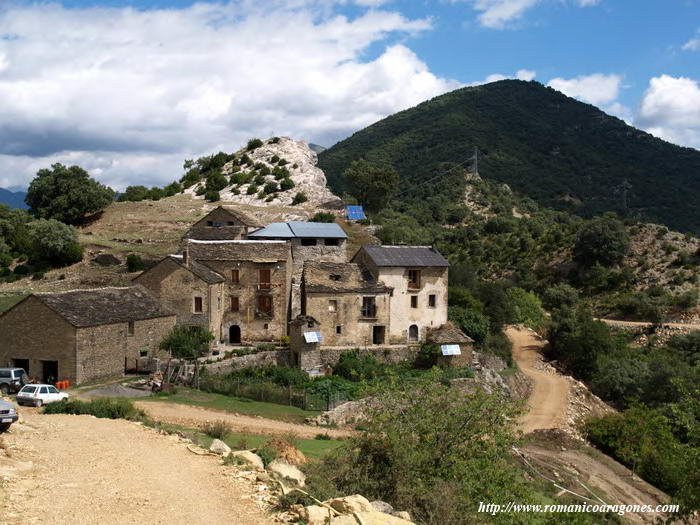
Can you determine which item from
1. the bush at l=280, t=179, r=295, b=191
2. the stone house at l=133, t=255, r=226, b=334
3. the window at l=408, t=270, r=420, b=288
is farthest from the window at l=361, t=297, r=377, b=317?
the bush at l=280, t=179, r=295, b=191

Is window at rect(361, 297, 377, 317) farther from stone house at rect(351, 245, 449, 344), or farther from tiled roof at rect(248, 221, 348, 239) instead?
tiled roof at rect(248, 221, 348, 239)

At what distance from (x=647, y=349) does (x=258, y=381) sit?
35647 millimetres

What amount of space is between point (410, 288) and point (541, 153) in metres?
89.8

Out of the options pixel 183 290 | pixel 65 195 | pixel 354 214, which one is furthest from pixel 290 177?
pixel 183 290

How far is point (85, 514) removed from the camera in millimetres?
12352

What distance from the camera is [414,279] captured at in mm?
42500

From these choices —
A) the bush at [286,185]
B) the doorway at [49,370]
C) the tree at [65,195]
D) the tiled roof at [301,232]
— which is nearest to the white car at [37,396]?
the doorway at [49,370]

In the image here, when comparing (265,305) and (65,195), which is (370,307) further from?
(65,195)

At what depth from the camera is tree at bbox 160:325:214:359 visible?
116ft

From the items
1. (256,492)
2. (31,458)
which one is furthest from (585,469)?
(31,458)

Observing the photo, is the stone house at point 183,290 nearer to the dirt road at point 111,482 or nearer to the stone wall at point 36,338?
the stone wall at point 36,338

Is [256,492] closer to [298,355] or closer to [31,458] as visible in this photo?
[31,458]

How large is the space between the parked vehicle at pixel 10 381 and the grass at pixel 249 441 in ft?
27.6

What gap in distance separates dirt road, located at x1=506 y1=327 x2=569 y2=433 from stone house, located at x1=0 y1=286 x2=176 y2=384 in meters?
20.8
